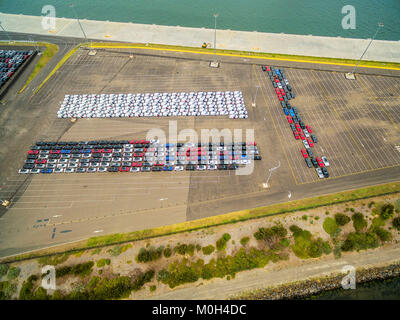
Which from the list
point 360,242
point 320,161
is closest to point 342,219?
point 360,242

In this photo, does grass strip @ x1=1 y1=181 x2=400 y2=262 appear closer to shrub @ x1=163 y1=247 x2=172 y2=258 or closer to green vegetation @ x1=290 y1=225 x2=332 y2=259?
shrub @ x1=163 y1=247 x2=172 y2=258

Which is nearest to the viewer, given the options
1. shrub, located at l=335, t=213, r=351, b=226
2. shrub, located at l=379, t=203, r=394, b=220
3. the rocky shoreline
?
the rocky shoreline

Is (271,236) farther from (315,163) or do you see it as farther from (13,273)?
(13,273)

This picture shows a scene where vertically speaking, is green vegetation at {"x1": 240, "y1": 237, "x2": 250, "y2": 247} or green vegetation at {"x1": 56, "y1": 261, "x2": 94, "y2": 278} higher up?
green vegetation at {"x1": 240, "y1": 237, "x2": 250, "y2": 247}

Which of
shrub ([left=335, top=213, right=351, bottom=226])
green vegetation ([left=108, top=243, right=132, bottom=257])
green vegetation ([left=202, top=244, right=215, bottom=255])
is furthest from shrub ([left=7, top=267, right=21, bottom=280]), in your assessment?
shrub ([left=335, top=213, right=351, bottom=226])
